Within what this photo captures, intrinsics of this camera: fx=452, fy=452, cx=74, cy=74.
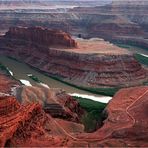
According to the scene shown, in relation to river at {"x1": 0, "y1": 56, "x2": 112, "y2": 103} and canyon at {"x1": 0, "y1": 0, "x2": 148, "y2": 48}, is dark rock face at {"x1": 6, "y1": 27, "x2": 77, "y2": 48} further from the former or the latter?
canyon at {"x1": 0, "y1": 0, "x2": 148, "y2": 48}

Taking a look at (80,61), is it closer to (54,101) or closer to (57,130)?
(54,101)

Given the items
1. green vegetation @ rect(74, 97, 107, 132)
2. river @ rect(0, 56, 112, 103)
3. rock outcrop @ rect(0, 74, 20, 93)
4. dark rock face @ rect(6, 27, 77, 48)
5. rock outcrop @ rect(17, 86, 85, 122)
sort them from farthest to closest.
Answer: dark rock face @ rect(6, 27, 77, 48), river @ rect(0, 56, 112, 103), rock outcrop @ rect(0, 74, 20, 93), rock outcrop @ rect(17, 86, 85, 122), green vegetation @ rect(74, 97, 107, 132)

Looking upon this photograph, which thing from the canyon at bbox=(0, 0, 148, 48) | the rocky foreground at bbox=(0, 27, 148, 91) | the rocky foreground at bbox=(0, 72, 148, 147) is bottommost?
the canyon at bbox=(0, 0, 148, 48)

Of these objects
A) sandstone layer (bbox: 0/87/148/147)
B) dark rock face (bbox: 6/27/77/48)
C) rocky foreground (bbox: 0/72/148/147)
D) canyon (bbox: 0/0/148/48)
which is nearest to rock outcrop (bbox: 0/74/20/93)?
rocky foreground (bbox: 0/72/148/147)

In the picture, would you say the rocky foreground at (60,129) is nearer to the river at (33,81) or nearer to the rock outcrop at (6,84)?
the rock outcrop at (6,84)

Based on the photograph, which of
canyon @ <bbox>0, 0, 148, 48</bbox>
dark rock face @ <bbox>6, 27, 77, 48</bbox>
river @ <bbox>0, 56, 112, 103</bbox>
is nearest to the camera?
river @ <bbox>0, 56, 112, 103</bbox>

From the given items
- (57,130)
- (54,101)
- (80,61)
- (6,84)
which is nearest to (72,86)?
(80,61)
